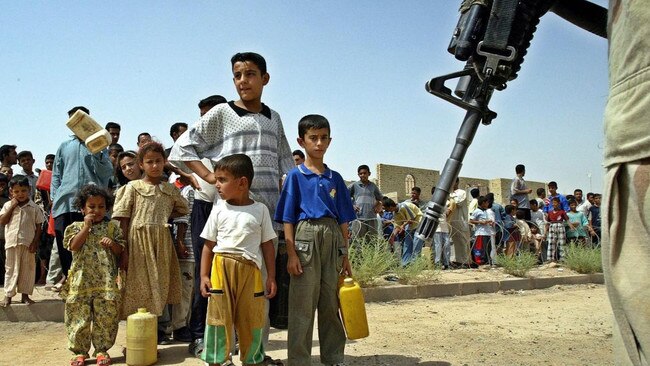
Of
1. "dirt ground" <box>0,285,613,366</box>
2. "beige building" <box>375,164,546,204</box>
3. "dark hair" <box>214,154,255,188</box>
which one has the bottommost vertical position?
"dirt ground" <box>0,285,613,366</box>

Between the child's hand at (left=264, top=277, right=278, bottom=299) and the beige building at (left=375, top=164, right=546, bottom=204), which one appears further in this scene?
the beige building at (left=375, top=164, right=546, bottom=204)

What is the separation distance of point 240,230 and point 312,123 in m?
0.86

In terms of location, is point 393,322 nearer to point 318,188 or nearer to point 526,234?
point 318,188

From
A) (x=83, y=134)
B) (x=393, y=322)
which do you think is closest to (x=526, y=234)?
(x=393, y=322)

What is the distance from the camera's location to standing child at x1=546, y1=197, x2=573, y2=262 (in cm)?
1309

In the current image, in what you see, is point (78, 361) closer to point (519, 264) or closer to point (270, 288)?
point (270, 288)

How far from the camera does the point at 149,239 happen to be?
443 centimetres

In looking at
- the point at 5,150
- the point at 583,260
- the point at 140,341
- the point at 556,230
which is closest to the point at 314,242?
the point at 140,341

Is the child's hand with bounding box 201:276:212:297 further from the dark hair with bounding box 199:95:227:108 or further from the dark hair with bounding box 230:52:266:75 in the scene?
the dark hair with bounding box 199:95:227:108

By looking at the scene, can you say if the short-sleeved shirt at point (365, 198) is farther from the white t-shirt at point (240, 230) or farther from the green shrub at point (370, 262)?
the white t-shirt at point (240, 230)

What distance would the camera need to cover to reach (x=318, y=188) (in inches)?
147

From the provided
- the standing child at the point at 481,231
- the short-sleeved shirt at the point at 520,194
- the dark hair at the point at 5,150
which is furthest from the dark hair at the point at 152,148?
the short-sleeved shirt at the point at 520,194

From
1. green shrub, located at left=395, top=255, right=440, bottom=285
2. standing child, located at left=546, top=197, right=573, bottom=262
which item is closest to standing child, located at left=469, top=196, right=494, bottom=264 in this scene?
standing child, located at left=546, top=197, right=573, bottom=262

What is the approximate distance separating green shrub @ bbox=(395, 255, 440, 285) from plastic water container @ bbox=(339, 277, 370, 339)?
4689 mm
